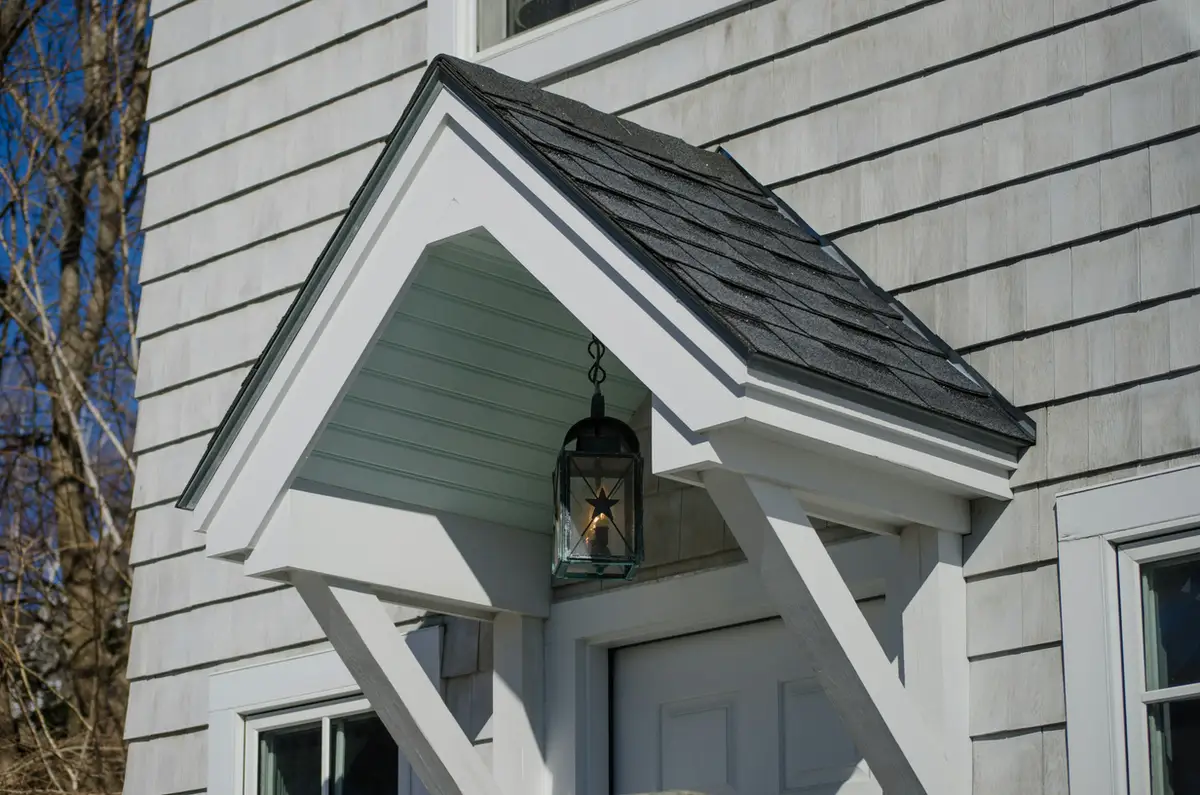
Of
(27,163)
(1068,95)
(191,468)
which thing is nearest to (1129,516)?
(1068,95)

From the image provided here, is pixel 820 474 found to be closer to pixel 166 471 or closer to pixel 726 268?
pixel 726 268

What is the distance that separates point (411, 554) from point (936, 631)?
1410mm

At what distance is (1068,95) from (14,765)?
7837 mm

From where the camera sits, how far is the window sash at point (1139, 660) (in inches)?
157

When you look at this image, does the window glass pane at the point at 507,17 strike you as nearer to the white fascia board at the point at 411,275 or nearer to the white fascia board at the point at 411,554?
the white fascia board at the point at 411,275

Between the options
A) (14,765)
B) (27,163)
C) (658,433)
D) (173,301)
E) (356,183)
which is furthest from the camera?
(27,163)

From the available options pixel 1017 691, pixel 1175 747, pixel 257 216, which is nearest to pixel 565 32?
pixel 257 216

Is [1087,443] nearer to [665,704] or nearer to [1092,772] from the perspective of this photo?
[1092,772]

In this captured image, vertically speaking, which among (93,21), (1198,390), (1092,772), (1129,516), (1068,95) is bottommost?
(1092,772)

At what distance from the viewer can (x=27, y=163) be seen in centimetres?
1439

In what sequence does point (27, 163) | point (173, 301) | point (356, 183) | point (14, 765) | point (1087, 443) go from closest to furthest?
point (1087, 443)
point (356, 183)
point (173, 301)
point (14, 765)
point (27, 163)

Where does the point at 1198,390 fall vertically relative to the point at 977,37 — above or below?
below

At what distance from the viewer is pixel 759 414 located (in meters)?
3.74

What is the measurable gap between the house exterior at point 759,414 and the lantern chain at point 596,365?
0.29ft
